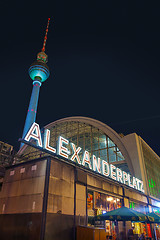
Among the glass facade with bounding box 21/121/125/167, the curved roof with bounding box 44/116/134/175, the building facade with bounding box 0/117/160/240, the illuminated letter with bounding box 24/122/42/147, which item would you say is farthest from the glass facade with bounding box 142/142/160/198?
the illuminated letter with bounding box 24/122/42/147

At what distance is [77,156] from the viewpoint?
17641 mm

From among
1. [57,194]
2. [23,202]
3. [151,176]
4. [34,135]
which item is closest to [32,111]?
[151,176]

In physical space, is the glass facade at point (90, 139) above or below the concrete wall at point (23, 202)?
above

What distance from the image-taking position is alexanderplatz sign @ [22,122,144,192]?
49.1 feet

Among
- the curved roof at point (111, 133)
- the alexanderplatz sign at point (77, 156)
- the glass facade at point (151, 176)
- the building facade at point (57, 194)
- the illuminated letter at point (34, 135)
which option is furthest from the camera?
the glass facade at point (151, 176)

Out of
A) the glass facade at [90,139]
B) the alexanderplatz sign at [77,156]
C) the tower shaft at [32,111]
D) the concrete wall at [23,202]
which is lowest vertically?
the concrete wall at [23,202]

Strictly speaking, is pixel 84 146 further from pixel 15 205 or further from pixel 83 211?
pixel 15 205

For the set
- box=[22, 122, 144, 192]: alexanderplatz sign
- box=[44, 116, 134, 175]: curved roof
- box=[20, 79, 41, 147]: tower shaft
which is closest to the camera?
box=[22, 122, 144, 192]: alexanderplatz sign

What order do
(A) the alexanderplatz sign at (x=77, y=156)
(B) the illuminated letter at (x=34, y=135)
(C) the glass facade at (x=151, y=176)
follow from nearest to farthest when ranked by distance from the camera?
1. (B) the illuminated letter at (x=34, y=135)
2. (A) the alexanderplatz sign at (x=77, y=156)
3. (C) the glass facade at (x=151, y=176)

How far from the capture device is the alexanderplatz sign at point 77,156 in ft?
49.1

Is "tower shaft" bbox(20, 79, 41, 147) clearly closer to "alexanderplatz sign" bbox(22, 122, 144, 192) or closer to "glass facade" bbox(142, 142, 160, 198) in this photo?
"glass facade" bbox(142, 142, 160, 198)

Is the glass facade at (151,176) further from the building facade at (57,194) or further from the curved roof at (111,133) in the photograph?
the building facade at (57,194)

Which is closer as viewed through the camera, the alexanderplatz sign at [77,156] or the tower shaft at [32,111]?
the alexanderplatz sign at [77,156]

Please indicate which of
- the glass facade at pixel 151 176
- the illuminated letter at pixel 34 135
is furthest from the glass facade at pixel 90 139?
the illuminated letter at pixel 34 135
